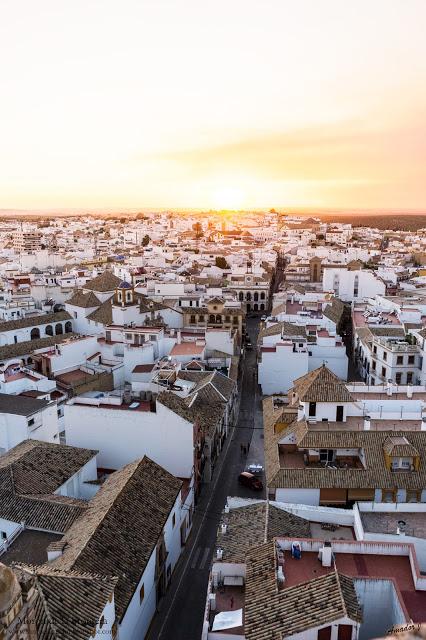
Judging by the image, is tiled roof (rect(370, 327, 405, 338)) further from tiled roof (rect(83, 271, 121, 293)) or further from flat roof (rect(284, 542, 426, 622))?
tiled roof (rect(83, 271, 121, 293))

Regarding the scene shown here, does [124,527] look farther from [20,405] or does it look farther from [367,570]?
[20,405]

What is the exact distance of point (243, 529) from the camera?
1762 centimetres

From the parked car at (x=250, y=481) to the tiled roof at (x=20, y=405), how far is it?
10.5 meters

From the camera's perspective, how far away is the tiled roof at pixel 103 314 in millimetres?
44341

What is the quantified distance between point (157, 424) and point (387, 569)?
1161 centimetres

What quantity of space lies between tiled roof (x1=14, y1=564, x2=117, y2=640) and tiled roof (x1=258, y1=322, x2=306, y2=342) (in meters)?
26.2

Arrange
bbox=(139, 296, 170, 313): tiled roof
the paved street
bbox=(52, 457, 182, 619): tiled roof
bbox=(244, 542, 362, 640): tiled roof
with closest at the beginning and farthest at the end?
bbox=(244, 542, 362, 640): tiled roof < bbox=(52, 457, 182, 619): tiled roof < the paved street < bbox=(139, 296, 170, 313): tiled roof

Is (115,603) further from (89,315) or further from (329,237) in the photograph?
(329,237)

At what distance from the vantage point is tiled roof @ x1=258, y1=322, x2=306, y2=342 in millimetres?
37972

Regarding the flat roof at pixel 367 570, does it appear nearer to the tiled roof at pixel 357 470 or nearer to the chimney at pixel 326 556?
the chimney at pixel 326 556

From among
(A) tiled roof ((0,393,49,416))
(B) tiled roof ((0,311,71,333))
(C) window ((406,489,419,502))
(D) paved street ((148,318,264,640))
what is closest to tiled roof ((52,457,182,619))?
(D) paved street ((148,318,264,640))

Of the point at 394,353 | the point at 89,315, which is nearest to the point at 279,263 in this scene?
the point at 89,315

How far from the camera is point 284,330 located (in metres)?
38.3

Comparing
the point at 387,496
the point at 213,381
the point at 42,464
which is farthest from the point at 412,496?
the point at 42,464
